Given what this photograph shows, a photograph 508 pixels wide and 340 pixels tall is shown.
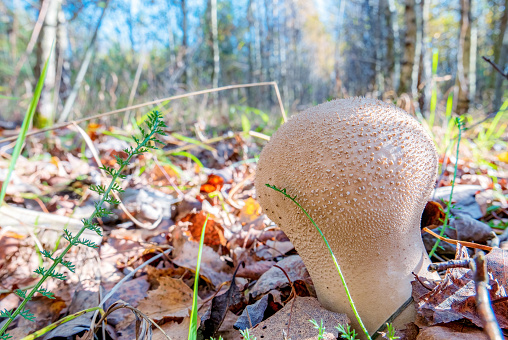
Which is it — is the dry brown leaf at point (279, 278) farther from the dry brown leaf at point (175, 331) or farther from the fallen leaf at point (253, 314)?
the dry brown leaf at point (175, 331)

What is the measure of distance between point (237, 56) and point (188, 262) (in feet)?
60.1

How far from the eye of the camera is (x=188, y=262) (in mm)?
1495

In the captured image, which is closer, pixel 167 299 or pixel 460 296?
pixel 460 296

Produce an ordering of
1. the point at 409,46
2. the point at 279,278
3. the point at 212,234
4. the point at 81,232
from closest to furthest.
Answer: the point at 81,232 → the point at 279,278 → the point at 212,234 → the point at 409,46

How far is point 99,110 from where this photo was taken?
5469mm

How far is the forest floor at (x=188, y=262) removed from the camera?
3.21 ft

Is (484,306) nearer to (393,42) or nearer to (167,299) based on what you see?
(167,299)

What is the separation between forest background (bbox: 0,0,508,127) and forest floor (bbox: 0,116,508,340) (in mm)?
961

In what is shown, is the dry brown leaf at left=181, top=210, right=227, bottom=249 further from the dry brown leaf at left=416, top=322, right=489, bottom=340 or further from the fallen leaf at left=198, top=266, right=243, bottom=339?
the dry brown leaf at left=416, top=322, right=489, bottom=340

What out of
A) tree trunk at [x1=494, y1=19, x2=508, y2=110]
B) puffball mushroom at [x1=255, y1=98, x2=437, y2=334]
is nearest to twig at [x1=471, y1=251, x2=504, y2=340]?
puffball mushroom at [x1=255, y1=98, x2=437, y2=334]

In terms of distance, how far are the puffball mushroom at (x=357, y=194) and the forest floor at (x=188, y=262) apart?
0.10 meters

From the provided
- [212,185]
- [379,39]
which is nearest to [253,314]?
[212,185]

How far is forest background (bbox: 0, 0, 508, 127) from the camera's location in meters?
3.89

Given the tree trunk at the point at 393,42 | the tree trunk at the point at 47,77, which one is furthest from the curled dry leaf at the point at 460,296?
the tree trunk at the point at 393,42
